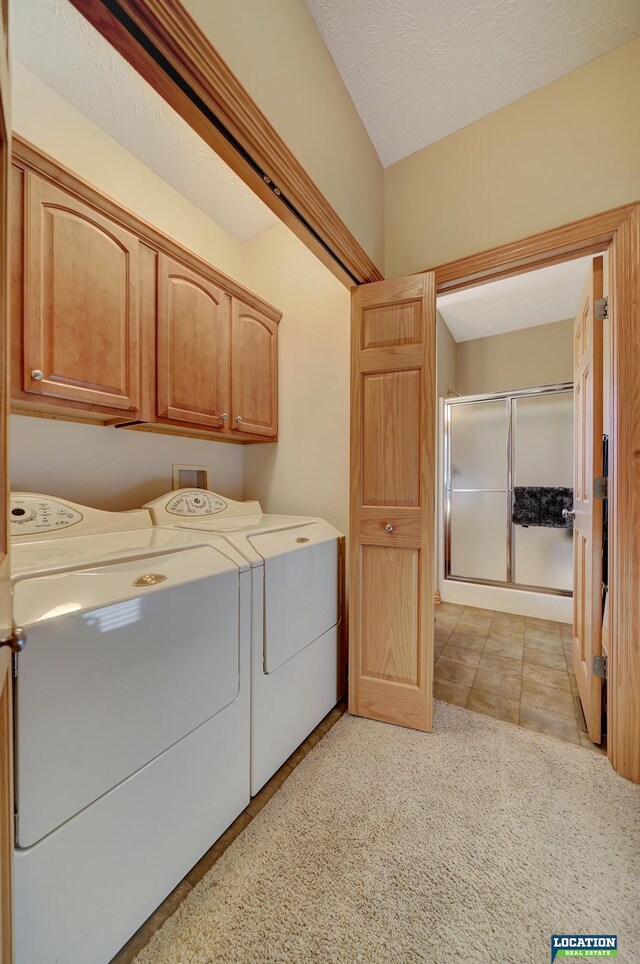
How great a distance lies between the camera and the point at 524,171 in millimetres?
1474

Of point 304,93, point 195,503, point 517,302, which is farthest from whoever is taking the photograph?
point 517,302

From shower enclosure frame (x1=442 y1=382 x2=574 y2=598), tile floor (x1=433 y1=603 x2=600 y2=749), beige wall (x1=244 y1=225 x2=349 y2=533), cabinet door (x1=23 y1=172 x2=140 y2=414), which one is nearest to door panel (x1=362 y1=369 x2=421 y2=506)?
beige wall (x1=244 y1=225 x2=349 y2=533)

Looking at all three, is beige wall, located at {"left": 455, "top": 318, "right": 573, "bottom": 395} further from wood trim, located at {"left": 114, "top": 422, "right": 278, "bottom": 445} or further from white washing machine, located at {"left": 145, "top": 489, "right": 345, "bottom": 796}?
white washing machine, located at {"left": 145, "top": 489, "right": 345, "bottom": 796}

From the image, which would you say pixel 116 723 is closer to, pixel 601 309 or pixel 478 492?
pixel 601 309

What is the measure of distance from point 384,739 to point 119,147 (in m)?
3.02

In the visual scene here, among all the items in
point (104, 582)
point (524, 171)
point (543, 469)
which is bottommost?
point (104, 582)

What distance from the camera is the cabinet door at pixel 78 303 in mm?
1131

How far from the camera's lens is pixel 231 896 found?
39.1 inches

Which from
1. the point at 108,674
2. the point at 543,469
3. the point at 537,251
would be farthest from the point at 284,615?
the point at 543,469

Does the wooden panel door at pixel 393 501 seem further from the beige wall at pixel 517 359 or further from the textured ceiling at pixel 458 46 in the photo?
the beige wall at pixel 517 359

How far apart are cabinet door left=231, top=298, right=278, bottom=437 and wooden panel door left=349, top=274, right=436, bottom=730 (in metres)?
0.60

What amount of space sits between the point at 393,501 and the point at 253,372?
108cm

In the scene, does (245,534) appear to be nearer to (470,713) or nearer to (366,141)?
(470,713)

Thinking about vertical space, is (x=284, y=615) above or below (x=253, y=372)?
below
